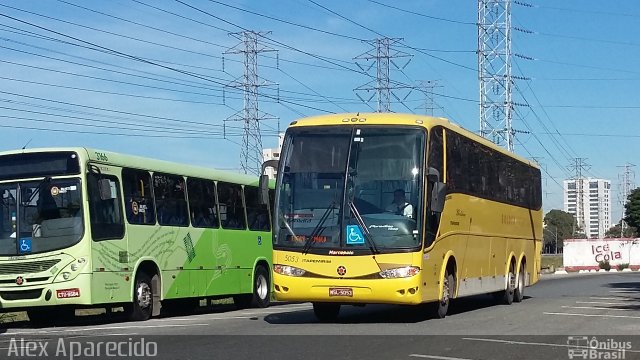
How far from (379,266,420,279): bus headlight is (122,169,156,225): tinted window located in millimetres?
5586

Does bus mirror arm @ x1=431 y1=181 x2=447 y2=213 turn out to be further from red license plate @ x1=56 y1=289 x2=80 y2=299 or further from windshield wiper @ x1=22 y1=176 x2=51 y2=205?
windshield wiper @ x1=22 y1=176 x2=51 y2=205

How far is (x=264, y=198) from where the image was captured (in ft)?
53.1

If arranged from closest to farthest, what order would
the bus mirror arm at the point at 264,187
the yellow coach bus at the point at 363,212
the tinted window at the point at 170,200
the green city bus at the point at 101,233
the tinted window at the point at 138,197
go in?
the yellow coach bus at the point at 363,212, the bus mirror arm at the point at 264,187, the green city bus at the point at 101,233, the tinted window at the point at 138,197, the tinted window at the point at 170,200

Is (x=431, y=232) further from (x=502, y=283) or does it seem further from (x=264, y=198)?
(x=502, y=283)

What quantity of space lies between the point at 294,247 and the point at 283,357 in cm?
469

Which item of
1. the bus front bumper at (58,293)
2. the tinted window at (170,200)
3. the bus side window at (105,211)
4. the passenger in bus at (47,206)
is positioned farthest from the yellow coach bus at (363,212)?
the passenger in bus at (47,206)

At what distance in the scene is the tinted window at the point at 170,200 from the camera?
63.4 feet

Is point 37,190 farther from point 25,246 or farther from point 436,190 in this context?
point 436,190

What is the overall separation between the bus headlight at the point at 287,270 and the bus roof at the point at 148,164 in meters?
4.13

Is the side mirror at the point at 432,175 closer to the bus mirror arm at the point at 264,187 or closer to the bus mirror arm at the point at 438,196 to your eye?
the bus mirror arm at the point at 438,196

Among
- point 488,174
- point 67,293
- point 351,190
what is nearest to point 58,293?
point 67,293

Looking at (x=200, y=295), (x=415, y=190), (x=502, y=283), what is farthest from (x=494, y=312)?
(x=200, y=295)

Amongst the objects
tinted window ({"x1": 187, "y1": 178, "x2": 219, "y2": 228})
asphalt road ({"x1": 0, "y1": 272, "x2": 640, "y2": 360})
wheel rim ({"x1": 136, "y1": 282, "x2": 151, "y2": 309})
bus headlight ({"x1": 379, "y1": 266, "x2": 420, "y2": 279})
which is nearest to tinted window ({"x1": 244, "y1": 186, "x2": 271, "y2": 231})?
tinted window ({"x1": 187, "y1": 178, "x2": 219, "y2": 228})

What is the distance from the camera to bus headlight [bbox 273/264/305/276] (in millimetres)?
15531
